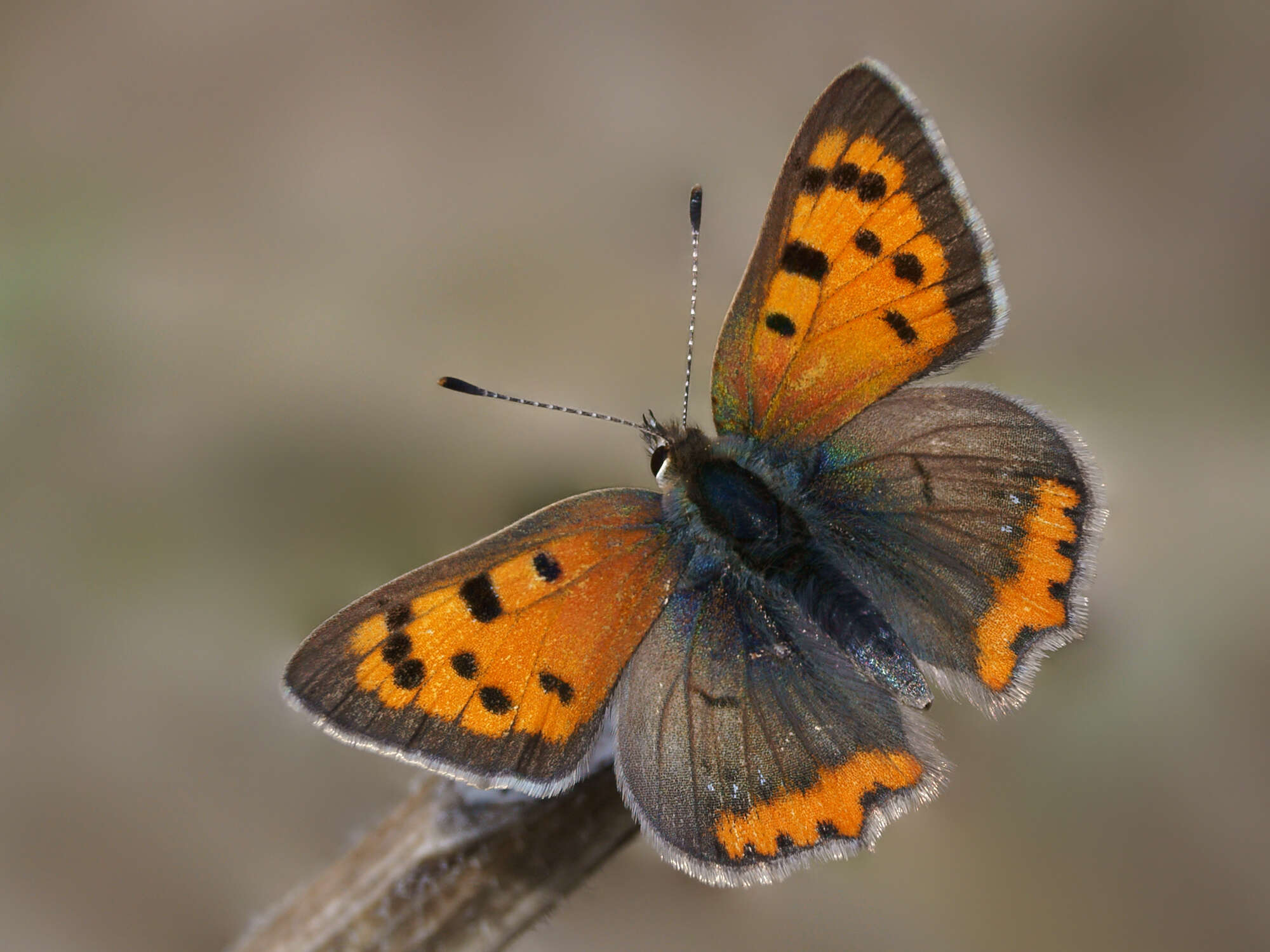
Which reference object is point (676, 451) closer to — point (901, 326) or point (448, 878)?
point (901, 326)

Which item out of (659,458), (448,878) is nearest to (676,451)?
(659,458)

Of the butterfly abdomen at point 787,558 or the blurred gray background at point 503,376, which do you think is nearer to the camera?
the butterfly abdomen at point 787,558

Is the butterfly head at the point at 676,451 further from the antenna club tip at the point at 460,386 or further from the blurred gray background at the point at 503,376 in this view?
the blurred gray background at the point at 503,376

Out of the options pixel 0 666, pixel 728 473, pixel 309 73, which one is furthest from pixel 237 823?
pixel 309 73

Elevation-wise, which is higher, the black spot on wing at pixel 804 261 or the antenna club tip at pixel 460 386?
the antenna club tip at pixel 460 386

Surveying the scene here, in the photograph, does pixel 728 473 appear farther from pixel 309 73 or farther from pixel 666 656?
pixel 309 73

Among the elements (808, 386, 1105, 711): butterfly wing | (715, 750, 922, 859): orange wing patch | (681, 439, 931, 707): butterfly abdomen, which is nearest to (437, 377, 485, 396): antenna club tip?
(681, 439, 931, 707): butterfly abdomen

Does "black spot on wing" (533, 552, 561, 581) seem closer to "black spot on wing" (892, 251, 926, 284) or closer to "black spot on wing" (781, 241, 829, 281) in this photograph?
"black spot on wing" (781, 241, 829, 281)

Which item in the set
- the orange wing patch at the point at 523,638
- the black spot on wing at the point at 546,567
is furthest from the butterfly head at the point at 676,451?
the black spot on wing at the point at 546,567
